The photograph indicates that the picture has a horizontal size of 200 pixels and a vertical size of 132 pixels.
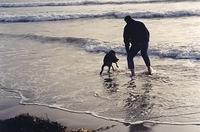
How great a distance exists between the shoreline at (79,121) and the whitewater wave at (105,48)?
629cm

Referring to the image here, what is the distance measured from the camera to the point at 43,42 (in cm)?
2156

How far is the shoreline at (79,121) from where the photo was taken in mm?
8336

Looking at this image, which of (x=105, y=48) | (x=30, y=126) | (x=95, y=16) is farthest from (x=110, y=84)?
(x=95, y=16)

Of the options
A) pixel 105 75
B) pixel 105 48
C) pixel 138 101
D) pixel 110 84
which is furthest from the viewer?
pixel 105 48

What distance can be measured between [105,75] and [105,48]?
4.47 meters

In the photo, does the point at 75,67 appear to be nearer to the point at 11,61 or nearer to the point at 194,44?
the point at 11,61

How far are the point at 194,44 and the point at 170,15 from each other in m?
12.7

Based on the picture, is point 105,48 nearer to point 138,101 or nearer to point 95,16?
point 138,101

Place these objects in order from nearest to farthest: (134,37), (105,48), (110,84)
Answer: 1. (110,84)
2. (134,37)
3. (105,48)

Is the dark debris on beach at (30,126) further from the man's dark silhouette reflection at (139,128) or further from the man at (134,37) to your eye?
the man at (134,37)

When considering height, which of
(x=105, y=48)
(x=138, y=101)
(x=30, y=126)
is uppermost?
(x=30, y=126)

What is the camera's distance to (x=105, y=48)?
18000 millimetres

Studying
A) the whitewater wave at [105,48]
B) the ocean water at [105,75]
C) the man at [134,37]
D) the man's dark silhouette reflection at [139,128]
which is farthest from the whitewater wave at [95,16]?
the man's dark silhouette reflection at [139,128]

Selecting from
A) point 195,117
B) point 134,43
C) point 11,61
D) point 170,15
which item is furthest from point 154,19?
point 195,117
